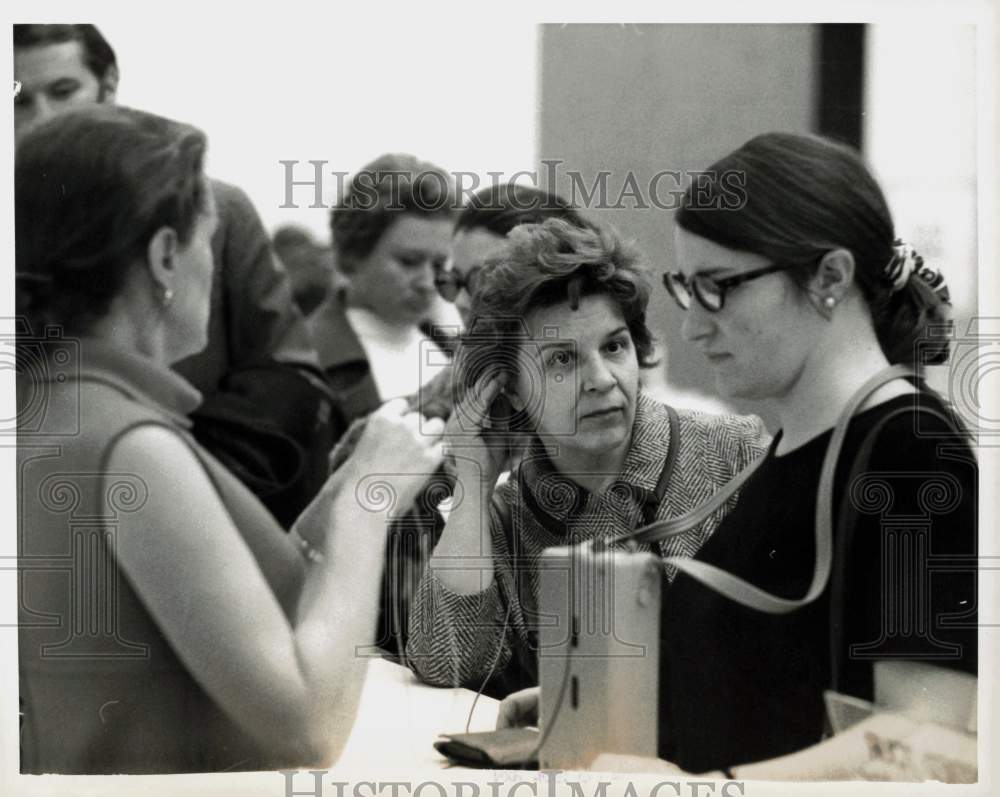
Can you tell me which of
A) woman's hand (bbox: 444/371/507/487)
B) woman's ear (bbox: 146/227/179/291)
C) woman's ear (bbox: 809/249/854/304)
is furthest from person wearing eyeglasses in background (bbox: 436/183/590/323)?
woman's ear (bbox: 146/227/179/291)

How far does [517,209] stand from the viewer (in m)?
2.76

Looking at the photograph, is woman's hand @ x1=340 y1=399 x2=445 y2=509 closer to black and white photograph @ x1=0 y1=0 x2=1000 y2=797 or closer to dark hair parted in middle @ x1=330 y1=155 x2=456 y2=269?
black and white photograph @ x1=0 y1=0 x2=1000 y2=797

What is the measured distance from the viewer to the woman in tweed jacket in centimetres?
275

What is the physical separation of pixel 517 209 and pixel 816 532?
1009 millimetres

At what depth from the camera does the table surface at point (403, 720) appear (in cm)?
280

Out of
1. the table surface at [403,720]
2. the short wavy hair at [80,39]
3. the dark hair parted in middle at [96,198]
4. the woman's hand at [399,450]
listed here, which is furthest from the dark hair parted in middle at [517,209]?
the table surface at [403,720]

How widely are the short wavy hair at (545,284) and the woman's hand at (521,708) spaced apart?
73cm

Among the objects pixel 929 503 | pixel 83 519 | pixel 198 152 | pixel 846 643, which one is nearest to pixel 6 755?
pixel 83 519

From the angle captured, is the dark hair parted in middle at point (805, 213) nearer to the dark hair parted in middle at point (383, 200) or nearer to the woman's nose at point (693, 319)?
the woman's nose at point (693, 319)

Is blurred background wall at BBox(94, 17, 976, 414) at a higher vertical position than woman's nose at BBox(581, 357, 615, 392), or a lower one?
higher

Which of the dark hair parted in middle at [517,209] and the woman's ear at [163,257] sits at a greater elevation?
the dark hair parted in middle at [517,209]

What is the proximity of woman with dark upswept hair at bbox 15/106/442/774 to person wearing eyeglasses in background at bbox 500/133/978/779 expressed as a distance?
53 centimetres

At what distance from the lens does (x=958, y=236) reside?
2.81 m

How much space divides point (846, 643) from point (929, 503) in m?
0.38
